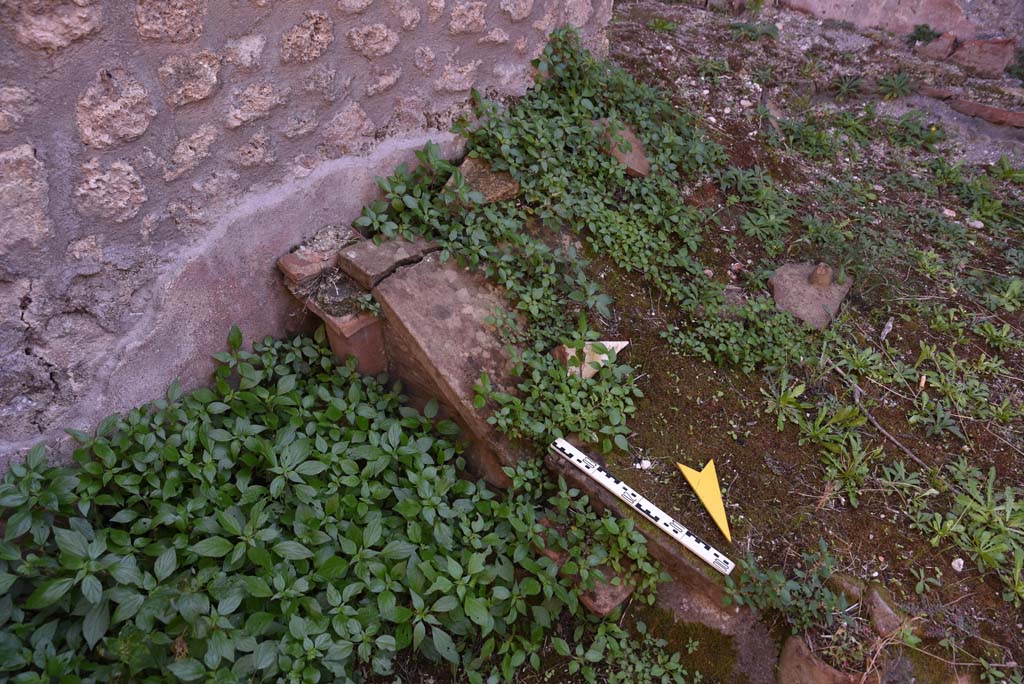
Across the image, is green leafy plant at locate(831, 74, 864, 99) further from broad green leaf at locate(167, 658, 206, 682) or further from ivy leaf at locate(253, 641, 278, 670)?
broad green leaf at locate(167, 658, 206, 682)

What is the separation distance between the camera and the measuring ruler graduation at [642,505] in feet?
6.82

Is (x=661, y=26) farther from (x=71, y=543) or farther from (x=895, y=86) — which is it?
(x=71, y=543)

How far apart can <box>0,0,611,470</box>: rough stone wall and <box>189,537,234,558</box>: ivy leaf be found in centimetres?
60

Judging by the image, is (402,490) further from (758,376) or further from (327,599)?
(758,376)

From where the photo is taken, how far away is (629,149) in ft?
10.3

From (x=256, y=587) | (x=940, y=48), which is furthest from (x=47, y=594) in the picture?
(x=940, y=48)

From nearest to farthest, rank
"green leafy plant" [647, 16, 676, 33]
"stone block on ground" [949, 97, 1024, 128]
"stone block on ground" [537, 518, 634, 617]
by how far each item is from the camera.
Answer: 1. "stone block on ground" [537, 518, 634, 617]
2. "stone block on ground" [949, 97, 1024, 128]
3. "green leafy plant" [647, 16, 676, 33]

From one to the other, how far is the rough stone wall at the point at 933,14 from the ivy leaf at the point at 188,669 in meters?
5.74

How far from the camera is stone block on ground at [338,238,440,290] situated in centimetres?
245

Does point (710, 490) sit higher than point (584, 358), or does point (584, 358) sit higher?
point (584, 358)

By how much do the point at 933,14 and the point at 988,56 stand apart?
1.73 ft

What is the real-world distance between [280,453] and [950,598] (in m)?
2.10

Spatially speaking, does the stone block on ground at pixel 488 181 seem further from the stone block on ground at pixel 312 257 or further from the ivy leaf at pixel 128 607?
the ivy leaf at pixel 128 607

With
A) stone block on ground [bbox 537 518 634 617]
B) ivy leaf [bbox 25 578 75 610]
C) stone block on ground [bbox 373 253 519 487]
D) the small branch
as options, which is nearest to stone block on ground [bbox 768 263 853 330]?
the small branch
